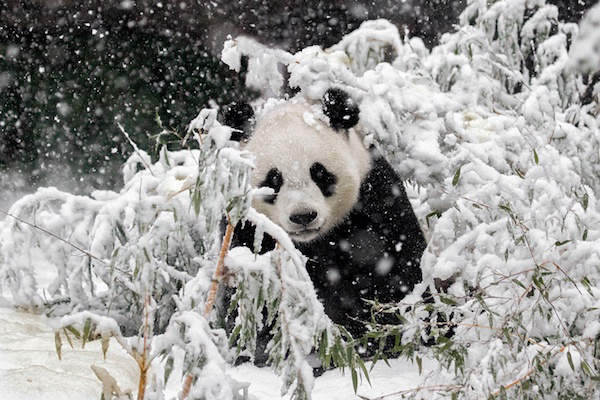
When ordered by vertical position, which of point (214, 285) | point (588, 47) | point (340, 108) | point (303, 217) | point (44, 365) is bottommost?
point (44, 365)

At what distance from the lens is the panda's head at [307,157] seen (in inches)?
84.0

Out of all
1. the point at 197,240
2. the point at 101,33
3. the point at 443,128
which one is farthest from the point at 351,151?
the point at 101,33

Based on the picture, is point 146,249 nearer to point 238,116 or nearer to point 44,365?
point 44,365

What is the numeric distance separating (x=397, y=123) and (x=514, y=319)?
1.09 metres

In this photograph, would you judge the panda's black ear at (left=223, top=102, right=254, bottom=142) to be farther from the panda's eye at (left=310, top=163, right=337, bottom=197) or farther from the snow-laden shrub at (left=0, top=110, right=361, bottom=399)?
the snow-laden shrub at (left=0, top=110, right=361, bottom=399)

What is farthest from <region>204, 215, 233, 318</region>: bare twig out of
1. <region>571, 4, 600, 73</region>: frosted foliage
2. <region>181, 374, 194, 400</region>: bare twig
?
<region>571, 4, 600, 73</region>: frosted foliage

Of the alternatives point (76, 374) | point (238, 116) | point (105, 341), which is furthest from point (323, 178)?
point (105, 341)

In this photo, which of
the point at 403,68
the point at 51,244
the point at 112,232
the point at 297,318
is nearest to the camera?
the point at 297,318

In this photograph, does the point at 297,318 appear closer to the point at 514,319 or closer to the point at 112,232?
the point at 514,319

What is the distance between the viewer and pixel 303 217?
2023mm

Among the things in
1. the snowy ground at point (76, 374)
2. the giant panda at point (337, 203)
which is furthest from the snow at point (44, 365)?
the giant panda at point (337, 203)

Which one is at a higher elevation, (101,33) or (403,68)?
(101,33)

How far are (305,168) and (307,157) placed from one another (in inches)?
1.5

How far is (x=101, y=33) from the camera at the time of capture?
20.5 feet
